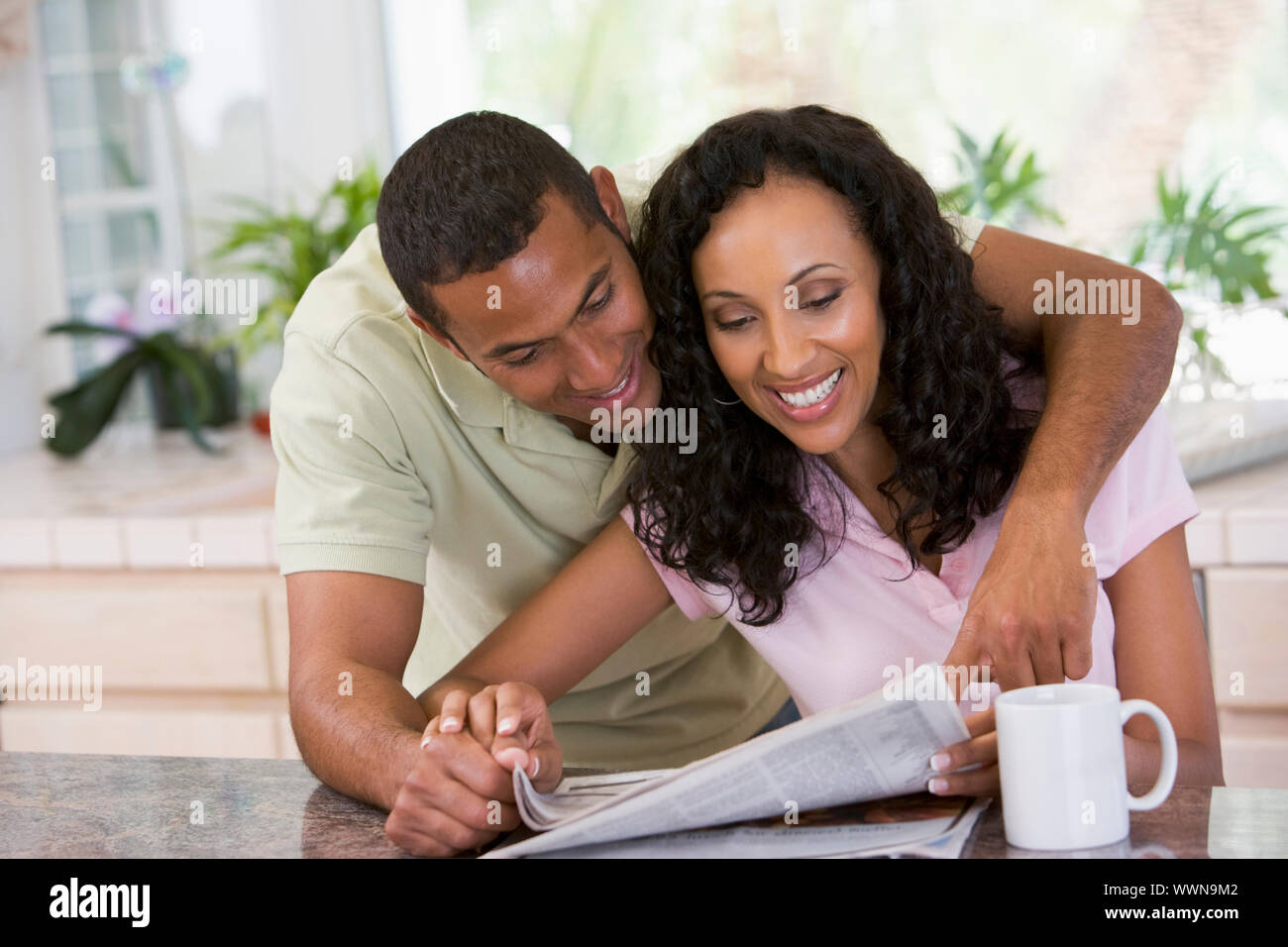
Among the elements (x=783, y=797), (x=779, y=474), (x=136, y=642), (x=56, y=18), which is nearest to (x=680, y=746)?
(x=779, y=474)

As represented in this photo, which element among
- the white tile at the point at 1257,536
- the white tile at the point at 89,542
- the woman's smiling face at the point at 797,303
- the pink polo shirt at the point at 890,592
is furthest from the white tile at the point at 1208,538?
the white tile at the point at 89,542

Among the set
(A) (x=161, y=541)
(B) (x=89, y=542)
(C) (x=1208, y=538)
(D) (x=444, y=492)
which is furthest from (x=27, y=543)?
(C) (x=1208, y=538)

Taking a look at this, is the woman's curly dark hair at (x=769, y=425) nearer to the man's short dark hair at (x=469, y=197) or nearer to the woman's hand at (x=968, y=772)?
the man's short dark hair at (x=469, y=197)

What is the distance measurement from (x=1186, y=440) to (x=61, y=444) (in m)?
2.59

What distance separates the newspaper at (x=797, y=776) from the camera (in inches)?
33.4

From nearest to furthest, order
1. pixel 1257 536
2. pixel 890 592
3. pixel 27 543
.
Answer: pixel 890 592, pixel 1257 536, pixel 27 543

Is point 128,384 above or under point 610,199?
above

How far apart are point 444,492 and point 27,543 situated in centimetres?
140

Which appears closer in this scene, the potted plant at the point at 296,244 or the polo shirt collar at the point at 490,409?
the polo shirt collar at the point at 490,409

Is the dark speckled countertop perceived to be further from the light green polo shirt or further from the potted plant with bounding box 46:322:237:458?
the potted plant with bounding box 46:322:237:458

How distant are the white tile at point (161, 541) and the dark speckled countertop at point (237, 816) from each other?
117cm

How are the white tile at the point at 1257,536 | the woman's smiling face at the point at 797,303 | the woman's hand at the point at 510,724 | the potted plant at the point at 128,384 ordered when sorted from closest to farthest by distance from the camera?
the woman's hand at the point at 510,724 → the woman's smiling face at the point at 797,303 → the white tile at the point at 1257,536 → the potted plant at the point at 128,384

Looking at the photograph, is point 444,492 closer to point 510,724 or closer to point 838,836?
point 510,724

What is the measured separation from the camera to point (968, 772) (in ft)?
3.06
